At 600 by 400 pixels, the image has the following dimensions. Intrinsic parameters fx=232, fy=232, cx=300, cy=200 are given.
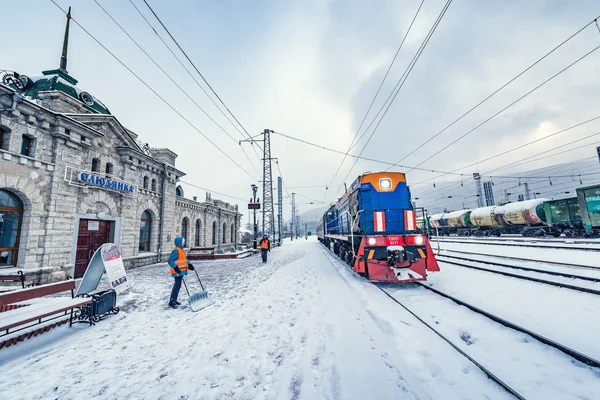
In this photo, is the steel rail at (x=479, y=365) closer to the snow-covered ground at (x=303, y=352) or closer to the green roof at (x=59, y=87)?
the snow-covered ground at (x=303, y=352)

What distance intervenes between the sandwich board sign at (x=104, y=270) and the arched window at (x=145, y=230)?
331 inches

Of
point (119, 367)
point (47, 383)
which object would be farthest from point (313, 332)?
point (47, 383)

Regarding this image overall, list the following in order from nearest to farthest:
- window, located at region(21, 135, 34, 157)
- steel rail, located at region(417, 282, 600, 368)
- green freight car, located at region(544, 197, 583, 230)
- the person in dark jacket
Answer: steel rail, located at region(417, 282, 600, 368) < the person in dark jacket < window, located at region(21, 135, 34, 157) < green freight car, located at region(544, 197, 583, 230)

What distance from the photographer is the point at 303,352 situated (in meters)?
3.49

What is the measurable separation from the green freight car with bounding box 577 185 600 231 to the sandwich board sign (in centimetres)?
2678

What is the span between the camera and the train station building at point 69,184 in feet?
25.2

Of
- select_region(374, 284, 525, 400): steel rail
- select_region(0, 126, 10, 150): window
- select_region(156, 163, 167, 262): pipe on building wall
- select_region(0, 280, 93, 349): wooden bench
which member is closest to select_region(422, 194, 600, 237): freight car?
select_region(374, 284, 525, 400): steel rail

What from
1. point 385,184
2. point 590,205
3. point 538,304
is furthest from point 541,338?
point 590,205

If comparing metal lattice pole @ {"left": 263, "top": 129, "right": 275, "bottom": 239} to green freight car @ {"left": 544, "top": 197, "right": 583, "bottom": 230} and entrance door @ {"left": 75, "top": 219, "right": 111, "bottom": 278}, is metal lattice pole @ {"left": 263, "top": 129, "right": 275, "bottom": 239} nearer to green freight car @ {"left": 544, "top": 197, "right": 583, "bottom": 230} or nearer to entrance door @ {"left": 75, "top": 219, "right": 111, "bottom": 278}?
entrance door @ {"left": 75, "top": 219, "right": 111, "bottom": 278}

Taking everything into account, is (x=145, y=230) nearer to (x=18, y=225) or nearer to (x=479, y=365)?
(x=18, y=225)

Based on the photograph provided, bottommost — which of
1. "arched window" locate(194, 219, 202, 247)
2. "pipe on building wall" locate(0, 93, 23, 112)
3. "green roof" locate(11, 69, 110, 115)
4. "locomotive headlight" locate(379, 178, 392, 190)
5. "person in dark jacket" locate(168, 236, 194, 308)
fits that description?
"person in dark jacket" locate(168, 236, 194, 308)

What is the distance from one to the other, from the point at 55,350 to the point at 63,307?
790mm

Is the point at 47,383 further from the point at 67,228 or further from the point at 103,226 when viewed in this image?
the point at 103,226

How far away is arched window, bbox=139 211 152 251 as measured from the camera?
13945 millimetres
